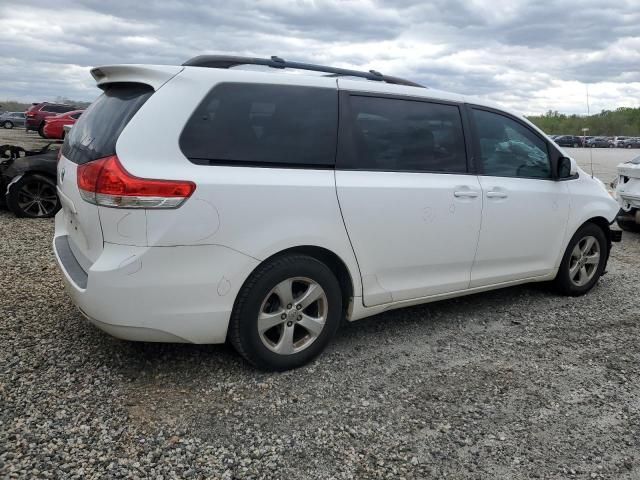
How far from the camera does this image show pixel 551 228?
461cm

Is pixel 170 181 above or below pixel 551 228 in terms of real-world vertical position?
above

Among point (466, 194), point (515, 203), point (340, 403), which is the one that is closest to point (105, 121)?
point (340, 403)

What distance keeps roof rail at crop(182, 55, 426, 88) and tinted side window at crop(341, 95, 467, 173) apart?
0.31 m

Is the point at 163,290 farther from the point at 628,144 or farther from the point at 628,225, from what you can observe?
the point at 628,144

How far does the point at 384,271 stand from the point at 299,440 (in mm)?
1303

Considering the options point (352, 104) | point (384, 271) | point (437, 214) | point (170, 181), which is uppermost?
point (352, 104)

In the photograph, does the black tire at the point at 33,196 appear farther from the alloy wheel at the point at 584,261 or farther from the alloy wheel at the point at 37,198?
the alloy wheel at the point at 584,261

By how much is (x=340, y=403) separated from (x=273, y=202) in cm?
117

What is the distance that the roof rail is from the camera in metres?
3.33

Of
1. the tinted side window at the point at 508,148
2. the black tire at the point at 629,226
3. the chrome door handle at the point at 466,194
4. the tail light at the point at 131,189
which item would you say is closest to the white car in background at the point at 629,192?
the black tire at the point at 629,226

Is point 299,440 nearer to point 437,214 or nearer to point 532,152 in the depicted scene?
point 437,214

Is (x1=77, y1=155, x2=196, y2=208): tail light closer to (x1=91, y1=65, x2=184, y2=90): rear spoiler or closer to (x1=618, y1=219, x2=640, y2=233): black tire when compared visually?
(x1=91, y1=65, x2=184, y2=90): rear spoiler

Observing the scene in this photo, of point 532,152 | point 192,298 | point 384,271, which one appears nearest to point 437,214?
point 384,271

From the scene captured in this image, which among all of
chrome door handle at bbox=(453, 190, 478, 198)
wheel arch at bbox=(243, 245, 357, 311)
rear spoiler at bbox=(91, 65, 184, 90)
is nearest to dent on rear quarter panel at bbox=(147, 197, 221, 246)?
wheel arch at bbox=(243, 245, 357, 311)
